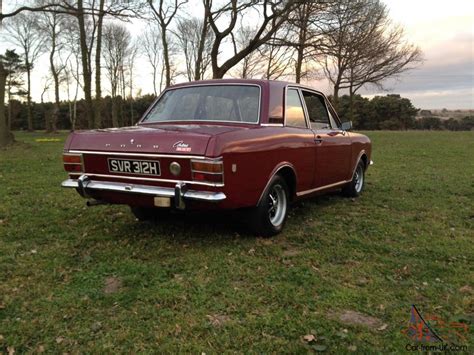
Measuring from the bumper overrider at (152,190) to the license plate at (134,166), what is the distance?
0.13 m

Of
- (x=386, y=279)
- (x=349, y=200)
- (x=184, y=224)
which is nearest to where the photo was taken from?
(x=386, y=279)

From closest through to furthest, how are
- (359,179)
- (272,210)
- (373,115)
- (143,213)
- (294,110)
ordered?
(272,210) → (294,110) → (143,213) → (359,179) → (373,115)

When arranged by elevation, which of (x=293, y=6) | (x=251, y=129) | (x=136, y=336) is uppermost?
(x=293, y=6)

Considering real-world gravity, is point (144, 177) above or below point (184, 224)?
above

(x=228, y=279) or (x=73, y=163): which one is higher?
(x=73, y=163)

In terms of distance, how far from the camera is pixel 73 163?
431 centimetres

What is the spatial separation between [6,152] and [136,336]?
13.2 m

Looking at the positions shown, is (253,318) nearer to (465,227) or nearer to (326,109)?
(465,227)

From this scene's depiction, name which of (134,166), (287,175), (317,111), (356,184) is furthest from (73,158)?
(356,184)

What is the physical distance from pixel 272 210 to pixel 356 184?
9.41ft

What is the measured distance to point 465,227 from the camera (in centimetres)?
506

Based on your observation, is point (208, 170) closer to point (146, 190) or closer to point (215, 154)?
point (215, 154)

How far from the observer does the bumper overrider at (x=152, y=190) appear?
12.1ft

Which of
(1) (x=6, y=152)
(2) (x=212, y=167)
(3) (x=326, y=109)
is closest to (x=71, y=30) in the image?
(1) (x=6, y=152)
